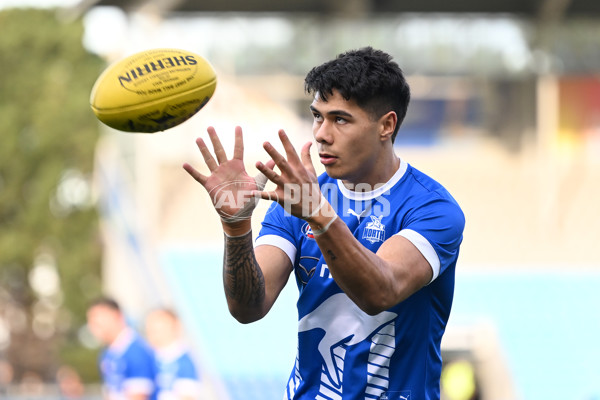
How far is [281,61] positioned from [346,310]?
16600 mm

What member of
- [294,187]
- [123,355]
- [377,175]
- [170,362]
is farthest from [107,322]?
[294,187]

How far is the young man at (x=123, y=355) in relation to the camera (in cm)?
888

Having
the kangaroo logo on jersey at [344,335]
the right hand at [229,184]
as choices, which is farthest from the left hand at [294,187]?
the kangaroo logo on jersey at [344,335]

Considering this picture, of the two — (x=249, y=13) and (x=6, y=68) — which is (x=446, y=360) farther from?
(x=6, y=68)

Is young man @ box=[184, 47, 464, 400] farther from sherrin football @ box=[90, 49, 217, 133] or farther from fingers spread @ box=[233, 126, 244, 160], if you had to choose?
sherrin football @ box=[90, 49, 217, 133]

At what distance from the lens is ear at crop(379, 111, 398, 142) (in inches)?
144

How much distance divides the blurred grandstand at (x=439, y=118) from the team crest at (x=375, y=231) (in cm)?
1382

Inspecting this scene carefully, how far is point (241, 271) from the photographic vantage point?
354cm

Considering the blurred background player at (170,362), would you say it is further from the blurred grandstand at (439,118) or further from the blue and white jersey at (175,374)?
the blurred grandstand at (439,118)

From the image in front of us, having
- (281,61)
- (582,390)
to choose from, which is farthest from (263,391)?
(281,61)

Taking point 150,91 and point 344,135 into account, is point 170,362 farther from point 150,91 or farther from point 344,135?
point 344,135

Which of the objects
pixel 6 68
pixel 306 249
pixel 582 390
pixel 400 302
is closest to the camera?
pixel 400 302

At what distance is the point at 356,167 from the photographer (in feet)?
11.8

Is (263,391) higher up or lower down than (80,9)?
lower down
